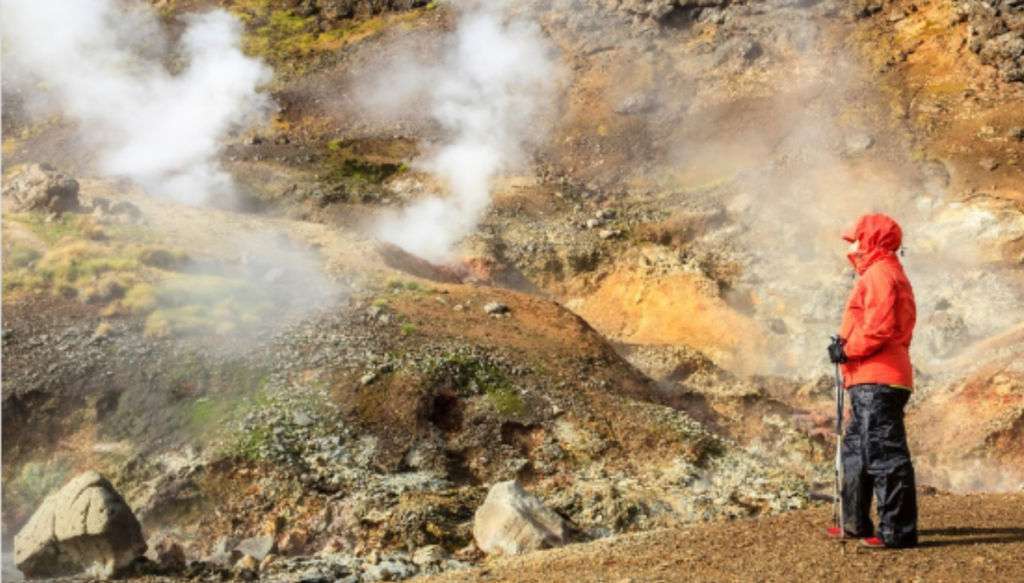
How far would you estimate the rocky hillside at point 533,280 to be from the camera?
33.2 feet

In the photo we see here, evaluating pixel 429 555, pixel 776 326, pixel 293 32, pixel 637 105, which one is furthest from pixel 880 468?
pixel 293 32

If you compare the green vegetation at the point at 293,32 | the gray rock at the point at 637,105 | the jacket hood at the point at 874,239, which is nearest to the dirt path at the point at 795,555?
the jacket hood at the point at 874,239

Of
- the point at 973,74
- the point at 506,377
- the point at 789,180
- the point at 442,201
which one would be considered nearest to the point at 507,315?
the point at 506,377

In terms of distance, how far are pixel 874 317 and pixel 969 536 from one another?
152 cm

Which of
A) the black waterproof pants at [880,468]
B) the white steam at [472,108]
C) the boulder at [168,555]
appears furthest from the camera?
the white steam at [472,108]

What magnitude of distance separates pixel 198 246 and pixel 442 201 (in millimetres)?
9961

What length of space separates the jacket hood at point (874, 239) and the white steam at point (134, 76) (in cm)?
2513

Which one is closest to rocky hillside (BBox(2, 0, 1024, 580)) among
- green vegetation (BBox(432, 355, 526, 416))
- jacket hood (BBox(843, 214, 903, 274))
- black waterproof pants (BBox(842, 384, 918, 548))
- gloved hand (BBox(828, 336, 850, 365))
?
green vegetation (BBox(432, 355, 526, 416))

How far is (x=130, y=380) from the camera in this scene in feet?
36.6

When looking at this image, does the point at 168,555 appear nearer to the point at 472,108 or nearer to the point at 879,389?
the point at 879,389

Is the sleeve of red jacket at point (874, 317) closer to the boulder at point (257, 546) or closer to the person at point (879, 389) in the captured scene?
the person at point (879, 389)

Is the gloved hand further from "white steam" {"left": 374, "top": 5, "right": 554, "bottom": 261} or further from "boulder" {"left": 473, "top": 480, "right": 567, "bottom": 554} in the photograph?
"white steam" {"left": 374, "top": 5, "right": 554, "bottom": 261}

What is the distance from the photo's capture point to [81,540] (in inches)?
307

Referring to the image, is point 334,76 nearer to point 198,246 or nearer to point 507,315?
point 198,246
